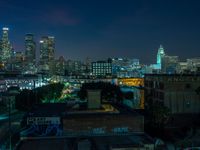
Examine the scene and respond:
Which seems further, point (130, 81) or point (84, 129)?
point (130, 81)

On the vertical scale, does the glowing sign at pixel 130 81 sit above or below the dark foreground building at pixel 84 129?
above

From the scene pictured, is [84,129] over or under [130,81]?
under

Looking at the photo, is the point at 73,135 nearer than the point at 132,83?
Yes

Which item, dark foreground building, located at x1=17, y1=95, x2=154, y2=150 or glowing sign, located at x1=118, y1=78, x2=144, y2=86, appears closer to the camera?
dark foreground building, located at x1=17, y1=95, x2=154, y2=150

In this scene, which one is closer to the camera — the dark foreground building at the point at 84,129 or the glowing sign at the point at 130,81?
the dark foreground building at the point at 84,129

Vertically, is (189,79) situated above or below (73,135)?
above

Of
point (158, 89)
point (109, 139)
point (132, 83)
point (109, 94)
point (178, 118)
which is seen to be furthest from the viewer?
point (132, 83)

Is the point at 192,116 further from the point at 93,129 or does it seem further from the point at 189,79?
the point at 93,129

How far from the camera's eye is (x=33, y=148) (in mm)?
24953

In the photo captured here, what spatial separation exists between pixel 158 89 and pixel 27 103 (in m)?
24.8

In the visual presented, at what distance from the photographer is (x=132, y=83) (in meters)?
134

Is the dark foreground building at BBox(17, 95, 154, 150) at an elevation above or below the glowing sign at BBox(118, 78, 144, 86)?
below

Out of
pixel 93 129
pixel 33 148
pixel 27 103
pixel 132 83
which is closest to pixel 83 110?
pixel 93 129

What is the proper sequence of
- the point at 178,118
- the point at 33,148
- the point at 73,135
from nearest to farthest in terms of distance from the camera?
the point at 33,148, the point at 73,135, the point at 178,118
